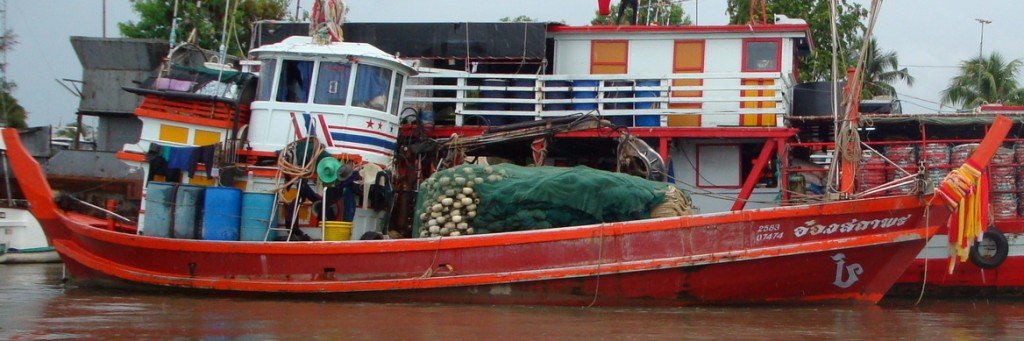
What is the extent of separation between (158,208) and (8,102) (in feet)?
74.5

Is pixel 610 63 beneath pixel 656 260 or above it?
above

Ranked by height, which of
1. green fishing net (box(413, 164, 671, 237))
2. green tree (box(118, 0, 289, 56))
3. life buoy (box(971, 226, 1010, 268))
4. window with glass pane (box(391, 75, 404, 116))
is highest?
green tree (box(118, 0, 289, 56))

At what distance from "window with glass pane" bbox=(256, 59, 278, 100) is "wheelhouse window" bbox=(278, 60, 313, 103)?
11 cm

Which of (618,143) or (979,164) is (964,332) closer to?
(979,164)

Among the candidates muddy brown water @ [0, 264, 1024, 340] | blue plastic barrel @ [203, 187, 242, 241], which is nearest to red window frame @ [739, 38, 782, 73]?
muddy brown water @ [0, 264, 1024, 340]

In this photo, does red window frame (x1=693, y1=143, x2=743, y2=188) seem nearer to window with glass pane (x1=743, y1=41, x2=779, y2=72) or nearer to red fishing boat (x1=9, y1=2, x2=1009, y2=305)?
red fishing boat (x1=9, y1=2, x2=1009, y2=305)

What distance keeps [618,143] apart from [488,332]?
449 cm

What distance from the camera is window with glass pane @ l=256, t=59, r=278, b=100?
1335cm

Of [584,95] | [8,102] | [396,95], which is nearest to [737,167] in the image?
[584,95]

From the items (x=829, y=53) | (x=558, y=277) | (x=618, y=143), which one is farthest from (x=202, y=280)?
(x=829, y=53)

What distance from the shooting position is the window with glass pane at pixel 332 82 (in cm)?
1319

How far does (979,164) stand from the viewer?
1130 centimetres

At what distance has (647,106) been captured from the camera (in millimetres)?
14391

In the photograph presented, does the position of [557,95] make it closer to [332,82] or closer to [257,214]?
[332,82]
